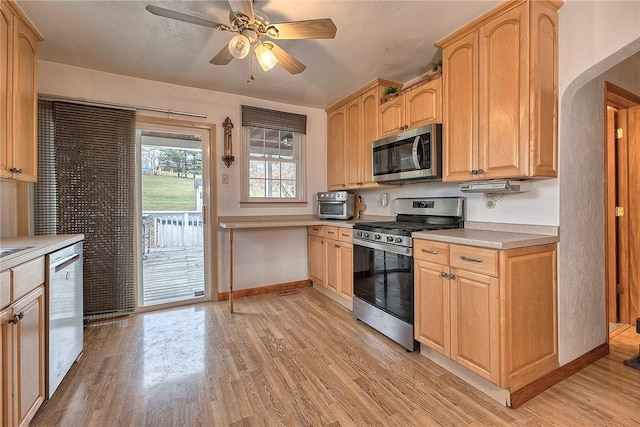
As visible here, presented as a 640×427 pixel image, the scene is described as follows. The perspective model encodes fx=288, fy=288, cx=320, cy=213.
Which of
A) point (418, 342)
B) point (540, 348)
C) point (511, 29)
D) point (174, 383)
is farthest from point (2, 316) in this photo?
point (511, 29)

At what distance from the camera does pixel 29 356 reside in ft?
Answer: 4.84

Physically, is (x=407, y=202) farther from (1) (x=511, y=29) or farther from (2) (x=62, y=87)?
(2) (x=62, y=87)

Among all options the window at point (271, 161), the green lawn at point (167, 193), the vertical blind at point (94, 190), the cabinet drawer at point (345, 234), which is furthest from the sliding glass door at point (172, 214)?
the cabinet drawer at point (345, 234)

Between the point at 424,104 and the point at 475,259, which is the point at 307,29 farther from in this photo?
the point at 475,259

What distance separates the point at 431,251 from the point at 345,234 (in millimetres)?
1235

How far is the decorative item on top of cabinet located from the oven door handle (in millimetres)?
2661

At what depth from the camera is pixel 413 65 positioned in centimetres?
281

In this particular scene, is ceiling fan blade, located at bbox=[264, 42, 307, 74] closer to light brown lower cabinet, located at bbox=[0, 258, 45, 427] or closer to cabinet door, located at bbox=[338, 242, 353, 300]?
cabinet door, located at bbox=[338, 242, 353, 300]

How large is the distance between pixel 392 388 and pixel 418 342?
0.57 m

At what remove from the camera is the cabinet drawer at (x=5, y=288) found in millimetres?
1247

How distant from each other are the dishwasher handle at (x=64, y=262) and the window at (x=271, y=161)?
6.08 feet

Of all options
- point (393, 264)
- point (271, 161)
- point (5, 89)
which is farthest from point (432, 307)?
point (5, 89)

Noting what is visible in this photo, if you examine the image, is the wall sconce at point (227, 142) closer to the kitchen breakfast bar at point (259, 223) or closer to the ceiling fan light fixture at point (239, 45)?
the kitchen breakfast bar at point (259, 223)

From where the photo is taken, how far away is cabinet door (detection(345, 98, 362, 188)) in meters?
3.45
